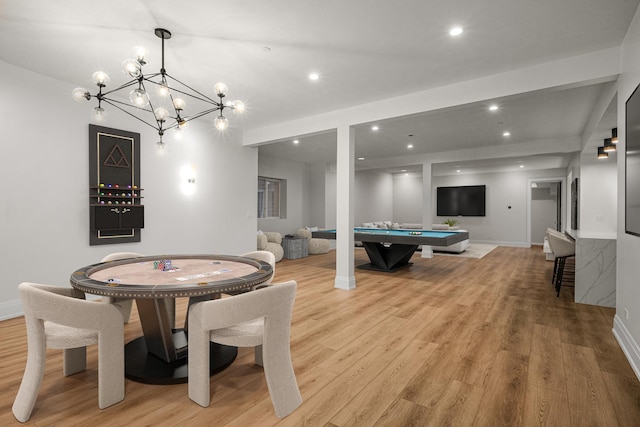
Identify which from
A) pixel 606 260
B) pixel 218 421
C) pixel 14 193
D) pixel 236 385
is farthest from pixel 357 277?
pixel 14 193

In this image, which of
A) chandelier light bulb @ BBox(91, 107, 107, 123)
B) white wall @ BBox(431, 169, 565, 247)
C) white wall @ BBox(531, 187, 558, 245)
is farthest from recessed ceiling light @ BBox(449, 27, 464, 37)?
white wall @ BBox(531, 187, 558, 245)

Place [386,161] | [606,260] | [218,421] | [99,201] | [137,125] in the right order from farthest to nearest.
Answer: [386,161]
[137,125]
[99,201]
[606,260]
[218,421]

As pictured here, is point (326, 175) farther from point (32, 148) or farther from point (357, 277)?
point (32, 148)

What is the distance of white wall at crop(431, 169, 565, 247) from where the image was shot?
10.5 meters

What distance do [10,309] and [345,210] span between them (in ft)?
13.3

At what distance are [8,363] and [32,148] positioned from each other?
2.37 metres

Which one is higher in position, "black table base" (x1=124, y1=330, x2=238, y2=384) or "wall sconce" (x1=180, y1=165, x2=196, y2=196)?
"wall sconce" (x1=180, y1=165, x2=196, y2=196)

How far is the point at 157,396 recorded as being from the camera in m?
2.01

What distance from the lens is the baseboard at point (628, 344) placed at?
7.63 ft

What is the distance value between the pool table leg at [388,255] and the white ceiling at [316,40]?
2.94 m

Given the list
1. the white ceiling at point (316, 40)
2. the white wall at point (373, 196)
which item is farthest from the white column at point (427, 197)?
→ the white ceiling at point (316, 40)

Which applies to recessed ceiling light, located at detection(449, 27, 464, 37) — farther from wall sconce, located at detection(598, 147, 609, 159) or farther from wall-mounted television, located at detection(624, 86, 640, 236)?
wall sconce, located at detection(598, 147, 609, 159)

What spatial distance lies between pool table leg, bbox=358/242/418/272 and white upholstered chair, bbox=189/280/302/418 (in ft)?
14.9

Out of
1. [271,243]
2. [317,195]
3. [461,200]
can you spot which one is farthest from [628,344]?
[461,200]
